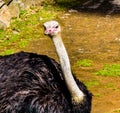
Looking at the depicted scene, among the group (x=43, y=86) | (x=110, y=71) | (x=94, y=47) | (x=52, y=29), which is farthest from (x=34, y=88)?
(x=94, y=47)

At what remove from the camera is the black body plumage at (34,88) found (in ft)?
21.4

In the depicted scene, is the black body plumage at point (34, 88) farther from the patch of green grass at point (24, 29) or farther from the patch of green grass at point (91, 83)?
the patch of green grass at point (24, 29)

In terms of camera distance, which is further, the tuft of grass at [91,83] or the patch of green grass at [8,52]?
the patch of green grass at [8,52]

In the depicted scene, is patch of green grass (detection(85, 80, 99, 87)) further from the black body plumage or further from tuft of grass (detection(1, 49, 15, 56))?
tuft of grass (detection(1, 49, 15, 56))

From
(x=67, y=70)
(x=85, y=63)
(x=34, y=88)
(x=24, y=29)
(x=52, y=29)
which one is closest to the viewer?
(x=52, y=29)

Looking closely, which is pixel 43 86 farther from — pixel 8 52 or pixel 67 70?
pixel 8 52

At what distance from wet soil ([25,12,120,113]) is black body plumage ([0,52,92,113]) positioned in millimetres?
1667

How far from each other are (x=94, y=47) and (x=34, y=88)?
5.00 meters

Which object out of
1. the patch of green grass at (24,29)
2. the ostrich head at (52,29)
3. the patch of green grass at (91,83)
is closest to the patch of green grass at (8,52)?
the patch of green grass at (24,29)

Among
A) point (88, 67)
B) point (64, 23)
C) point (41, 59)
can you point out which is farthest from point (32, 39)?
point (41, 59)

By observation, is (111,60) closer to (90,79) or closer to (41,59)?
(90,79)

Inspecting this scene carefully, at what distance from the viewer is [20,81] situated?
6.80 metres

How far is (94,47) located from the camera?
1153 centimetres

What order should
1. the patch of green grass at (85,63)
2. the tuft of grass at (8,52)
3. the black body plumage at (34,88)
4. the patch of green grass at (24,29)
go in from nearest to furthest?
the black body plumage at (34,88) → the patch of green grass at (85,63) → the tuft of grass at (8,52) → the patch of green grass at (24,29)
